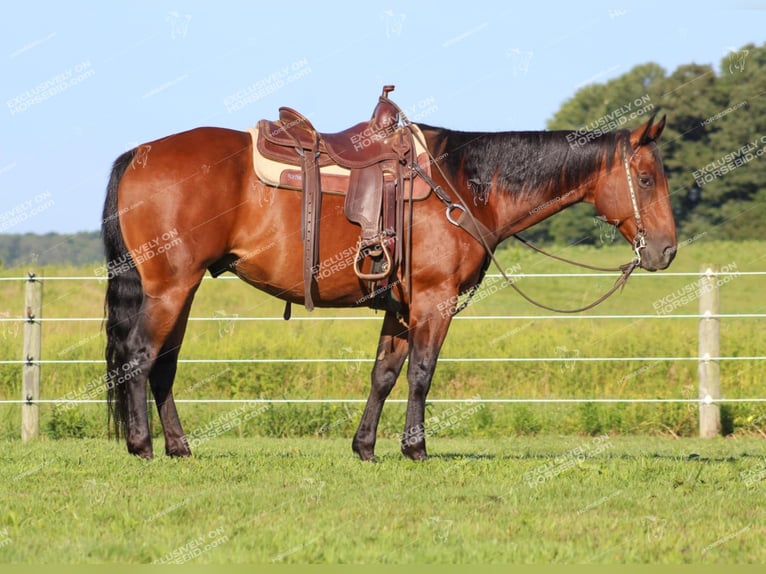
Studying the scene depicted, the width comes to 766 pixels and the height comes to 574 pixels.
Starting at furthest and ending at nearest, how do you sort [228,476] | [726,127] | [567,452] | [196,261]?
[726,127]
[567,452]
[196,261]
[228,476]

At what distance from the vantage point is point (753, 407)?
9570mm

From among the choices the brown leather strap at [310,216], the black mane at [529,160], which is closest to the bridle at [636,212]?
the black mane at [529,160]

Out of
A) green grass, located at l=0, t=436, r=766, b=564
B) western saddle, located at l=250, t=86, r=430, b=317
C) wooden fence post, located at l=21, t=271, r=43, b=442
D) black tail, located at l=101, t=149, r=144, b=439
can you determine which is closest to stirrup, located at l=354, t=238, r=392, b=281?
western saddle, located at l=250, t=86, r=430, b=317

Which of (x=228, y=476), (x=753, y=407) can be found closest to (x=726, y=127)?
(x=753, y=407)

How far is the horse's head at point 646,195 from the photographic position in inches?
247

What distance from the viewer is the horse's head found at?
6.27 metres

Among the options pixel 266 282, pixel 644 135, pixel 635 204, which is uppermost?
pixel 644 135

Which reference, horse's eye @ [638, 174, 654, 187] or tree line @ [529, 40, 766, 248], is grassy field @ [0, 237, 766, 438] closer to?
horse's eye @ [638, 174, 654, 187]

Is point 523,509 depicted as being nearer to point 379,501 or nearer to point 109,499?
point 379,501

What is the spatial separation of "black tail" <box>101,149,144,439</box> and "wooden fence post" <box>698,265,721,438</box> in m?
5.42

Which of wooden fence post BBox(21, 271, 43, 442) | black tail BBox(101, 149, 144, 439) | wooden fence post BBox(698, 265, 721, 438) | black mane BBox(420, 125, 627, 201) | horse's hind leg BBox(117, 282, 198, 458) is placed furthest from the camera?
wooden fence post BBox(698, 265, 721, 438)

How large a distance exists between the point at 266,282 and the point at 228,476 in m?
1.35

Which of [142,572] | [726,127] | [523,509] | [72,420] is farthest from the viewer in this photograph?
[726,127]

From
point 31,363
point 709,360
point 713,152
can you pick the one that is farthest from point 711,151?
point 31,363
